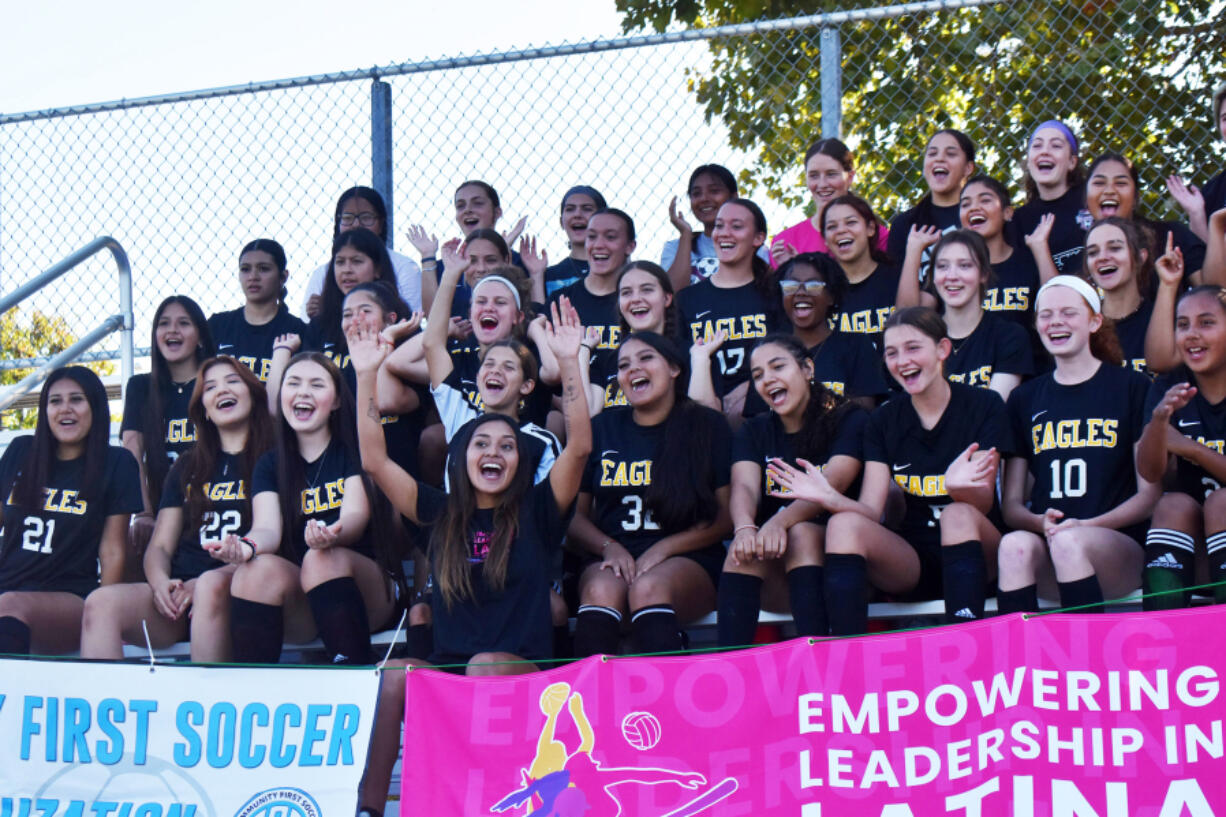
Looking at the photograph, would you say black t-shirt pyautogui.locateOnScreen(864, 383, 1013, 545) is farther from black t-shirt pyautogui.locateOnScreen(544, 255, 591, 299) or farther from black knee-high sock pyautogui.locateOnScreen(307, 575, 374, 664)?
black t-shirt pyautogui.locateOnScreen(544, 255, 591, 299)

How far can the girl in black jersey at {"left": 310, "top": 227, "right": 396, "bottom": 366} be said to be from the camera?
6.18 meters

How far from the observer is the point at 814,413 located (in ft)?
16.4

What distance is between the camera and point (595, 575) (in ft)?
15.7

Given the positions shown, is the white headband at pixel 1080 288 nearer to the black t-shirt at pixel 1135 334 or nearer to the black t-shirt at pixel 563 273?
the black t-shirt at pixel 1135 334

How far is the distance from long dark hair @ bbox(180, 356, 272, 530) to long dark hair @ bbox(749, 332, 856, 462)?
1.99 m

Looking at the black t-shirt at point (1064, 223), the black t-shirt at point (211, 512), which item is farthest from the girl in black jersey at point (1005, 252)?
the black t-shirt at point (211, 512)

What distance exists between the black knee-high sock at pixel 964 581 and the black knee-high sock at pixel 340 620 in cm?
196

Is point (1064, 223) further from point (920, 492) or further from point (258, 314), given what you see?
point (258, 314)

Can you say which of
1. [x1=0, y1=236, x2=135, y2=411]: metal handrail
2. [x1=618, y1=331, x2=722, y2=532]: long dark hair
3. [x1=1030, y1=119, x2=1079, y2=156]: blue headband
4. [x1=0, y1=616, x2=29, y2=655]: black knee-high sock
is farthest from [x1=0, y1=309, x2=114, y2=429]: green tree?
[x1=1030, y1=119, x2=1079, y2=156]: blue headband

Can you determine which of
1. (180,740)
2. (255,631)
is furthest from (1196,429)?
(180,740)

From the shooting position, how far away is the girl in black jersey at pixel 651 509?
184 inches

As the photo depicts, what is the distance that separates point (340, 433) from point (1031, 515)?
2.52 meters

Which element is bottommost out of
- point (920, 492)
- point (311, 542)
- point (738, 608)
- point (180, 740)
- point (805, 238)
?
point (180, 740)

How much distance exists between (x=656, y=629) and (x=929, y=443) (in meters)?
1.12
